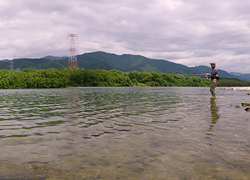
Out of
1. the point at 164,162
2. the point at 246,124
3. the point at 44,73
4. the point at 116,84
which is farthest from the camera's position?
the point at 116,84

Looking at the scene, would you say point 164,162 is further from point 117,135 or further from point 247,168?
point 117,135

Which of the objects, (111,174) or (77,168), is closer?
(111,174)

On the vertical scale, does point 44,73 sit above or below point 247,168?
above

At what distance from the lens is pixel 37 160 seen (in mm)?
5590

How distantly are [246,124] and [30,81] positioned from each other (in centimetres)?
13862

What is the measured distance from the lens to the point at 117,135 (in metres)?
8.39

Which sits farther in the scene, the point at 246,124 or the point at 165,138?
the point at 246,124

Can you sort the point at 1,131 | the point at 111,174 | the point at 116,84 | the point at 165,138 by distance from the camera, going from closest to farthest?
the point at 111,174
the point at 165,138
the point at 1,131
the point at 116,84

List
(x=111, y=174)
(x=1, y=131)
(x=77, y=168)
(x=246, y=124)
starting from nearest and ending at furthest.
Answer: (x=111, y=174), (x=77, y=168), (x=1, y=131), (x=246, y=124)

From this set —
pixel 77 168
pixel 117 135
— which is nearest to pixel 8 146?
pixel 77 168

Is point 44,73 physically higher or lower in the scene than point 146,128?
higher

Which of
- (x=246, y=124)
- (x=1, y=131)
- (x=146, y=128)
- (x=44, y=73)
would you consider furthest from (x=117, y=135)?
(x=44, y=73)

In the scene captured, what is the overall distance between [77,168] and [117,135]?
3476 millimetres

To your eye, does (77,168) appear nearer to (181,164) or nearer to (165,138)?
(181,164)
